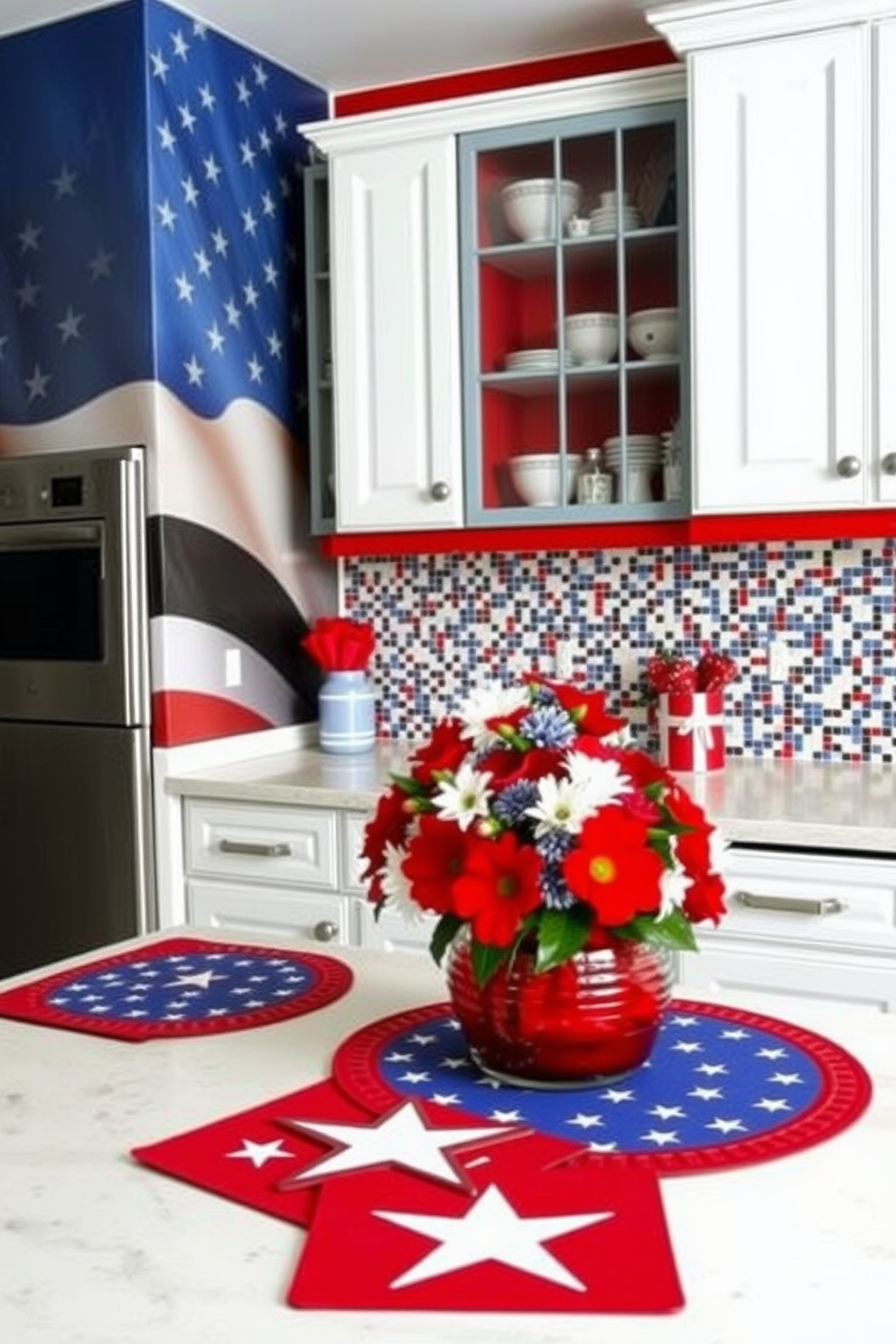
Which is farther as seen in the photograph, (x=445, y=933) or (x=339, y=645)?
(x=339, y=645)

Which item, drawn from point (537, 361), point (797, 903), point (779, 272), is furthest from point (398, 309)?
point (797, 903)

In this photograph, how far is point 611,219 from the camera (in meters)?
3.00

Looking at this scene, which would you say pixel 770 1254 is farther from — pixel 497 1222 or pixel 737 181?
pixel 737 181

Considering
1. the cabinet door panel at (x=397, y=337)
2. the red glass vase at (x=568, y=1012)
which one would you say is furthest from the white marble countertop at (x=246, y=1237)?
the cabinet door panel at (x=397, y=337)

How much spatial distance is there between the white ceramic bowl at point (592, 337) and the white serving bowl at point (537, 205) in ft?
0.65

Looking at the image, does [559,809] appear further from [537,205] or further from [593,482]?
[537,205]

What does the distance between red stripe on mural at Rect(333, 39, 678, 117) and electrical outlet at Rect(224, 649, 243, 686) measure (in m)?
1.35

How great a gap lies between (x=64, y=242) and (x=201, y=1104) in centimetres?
239

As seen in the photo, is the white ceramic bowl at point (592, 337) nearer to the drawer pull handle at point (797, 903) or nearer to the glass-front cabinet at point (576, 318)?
the glass-front cabinet at point (576, 318)

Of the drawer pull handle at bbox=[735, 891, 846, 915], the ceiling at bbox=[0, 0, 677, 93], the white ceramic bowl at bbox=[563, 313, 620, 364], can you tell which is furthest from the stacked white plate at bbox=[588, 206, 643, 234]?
the drawer pull handle at bbox=[735, 891, 846, 915]

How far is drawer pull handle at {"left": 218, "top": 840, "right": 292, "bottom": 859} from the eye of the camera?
2.94 metres

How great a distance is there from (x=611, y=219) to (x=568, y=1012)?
2.22 meters

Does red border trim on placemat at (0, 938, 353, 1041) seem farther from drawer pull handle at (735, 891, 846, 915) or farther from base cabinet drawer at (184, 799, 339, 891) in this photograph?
base cabinet drawer at (184, 799, 339, 891)

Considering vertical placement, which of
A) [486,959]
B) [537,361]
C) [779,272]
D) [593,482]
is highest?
[779,272]
